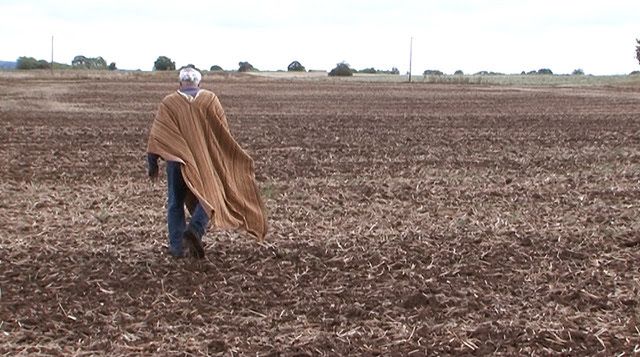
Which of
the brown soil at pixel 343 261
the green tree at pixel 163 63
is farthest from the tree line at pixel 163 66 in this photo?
the brown soil at pixel 343 261

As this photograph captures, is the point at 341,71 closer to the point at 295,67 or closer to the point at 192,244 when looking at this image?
the point at 295,67

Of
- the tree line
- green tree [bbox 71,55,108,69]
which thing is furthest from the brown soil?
green tree [bbox 71,55,108,69]

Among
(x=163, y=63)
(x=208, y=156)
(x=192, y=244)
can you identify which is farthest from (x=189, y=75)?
(x=163, y=63)

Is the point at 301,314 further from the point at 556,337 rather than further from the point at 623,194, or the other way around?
the point at 623,194

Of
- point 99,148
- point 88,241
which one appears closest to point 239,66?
point 99,148

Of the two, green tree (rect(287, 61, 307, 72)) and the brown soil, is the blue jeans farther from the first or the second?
green tree (rect(287, 61, 307, 72))

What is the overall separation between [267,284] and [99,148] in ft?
31.0

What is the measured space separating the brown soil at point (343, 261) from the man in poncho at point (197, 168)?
0.30 m

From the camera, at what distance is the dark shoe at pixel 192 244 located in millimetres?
7172

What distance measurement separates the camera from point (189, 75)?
725cm

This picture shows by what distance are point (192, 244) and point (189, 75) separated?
1365mm

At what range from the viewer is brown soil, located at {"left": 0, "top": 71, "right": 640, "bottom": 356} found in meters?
5.64

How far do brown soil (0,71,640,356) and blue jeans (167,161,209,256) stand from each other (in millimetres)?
180

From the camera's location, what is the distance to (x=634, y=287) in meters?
6.67
